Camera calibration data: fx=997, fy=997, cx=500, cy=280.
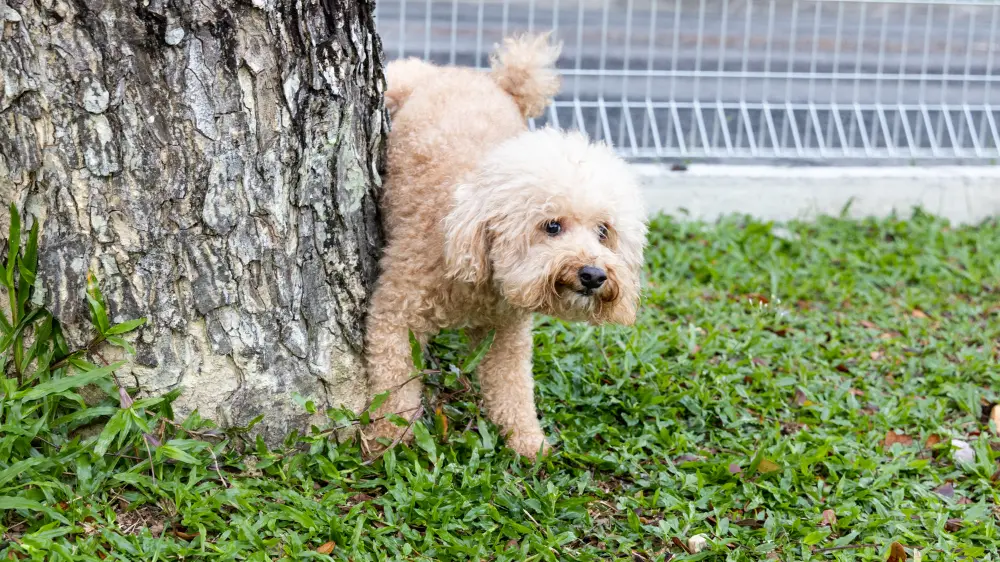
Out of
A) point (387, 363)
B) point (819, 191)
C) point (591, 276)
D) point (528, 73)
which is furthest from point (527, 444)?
point (819, 191)

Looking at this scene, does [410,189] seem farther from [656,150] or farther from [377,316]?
[656,150]

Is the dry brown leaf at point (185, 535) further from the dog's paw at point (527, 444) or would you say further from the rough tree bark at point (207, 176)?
the dog's paw at point (527, 444)

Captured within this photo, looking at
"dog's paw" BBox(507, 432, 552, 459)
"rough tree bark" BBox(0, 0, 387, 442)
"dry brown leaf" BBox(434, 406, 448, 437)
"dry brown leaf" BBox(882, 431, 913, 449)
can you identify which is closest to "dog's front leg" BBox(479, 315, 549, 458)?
"dog's paw" BBox(507, 432, 552, 459)

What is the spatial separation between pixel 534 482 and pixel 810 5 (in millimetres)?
3933

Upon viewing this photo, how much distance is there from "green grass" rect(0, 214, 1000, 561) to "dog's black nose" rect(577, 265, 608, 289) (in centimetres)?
64

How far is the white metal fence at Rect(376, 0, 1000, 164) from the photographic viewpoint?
5.67 meters

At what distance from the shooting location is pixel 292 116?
104 inches

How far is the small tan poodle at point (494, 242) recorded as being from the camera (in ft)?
9.29

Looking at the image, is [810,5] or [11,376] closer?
[11,376]

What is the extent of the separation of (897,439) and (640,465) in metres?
1.03

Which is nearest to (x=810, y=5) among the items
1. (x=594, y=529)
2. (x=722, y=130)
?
(x=722, y=130)

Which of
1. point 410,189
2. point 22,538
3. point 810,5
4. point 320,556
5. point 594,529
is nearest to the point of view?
point 22,538

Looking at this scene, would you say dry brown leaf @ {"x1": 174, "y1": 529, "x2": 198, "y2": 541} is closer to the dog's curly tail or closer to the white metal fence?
the dog's curly tail

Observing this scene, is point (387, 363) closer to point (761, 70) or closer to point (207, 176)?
point (207, 176)
